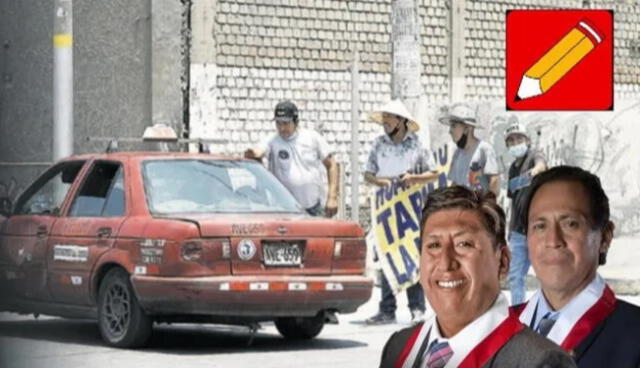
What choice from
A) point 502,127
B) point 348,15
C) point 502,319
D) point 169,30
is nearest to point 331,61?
point 348,15

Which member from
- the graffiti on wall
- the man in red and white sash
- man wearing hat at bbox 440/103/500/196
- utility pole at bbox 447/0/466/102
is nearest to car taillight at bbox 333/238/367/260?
man wearing hat at bbox 440/103/500/196

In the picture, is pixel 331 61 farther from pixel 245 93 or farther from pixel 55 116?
pixel 55 116

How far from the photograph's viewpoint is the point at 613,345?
137 inches

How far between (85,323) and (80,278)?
2.09 m

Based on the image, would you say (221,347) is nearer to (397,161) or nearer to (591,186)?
(397,161)

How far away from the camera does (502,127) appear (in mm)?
17703

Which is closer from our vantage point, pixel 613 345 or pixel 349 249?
pixel 613 345

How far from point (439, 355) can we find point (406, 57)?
1399 centimetres

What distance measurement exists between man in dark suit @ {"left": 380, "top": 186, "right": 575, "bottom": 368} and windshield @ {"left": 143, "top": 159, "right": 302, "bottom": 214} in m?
8.39

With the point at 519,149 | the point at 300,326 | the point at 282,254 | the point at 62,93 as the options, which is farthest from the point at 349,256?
the point at 62,93

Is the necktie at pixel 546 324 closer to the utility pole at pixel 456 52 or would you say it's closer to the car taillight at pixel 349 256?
the car taillight at pixel 349 256

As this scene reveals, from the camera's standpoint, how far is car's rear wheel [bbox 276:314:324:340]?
38.2 feet

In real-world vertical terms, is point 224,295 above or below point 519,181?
below

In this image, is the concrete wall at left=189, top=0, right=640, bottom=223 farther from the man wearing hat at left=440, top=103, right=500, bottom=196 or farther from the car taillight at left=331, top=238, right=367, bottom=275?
the car taillight at left=331, top=238, right=367, bottom=275
